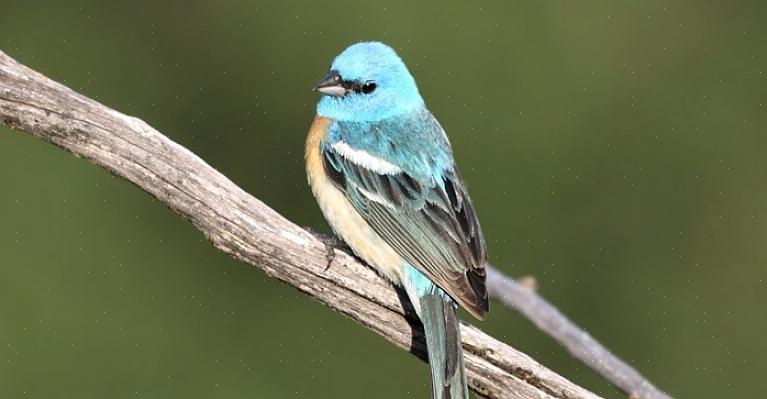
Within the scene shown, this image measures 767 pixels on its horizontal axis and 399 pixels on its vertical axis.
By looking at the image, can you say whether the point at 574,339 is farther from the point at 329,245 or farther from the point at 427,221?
the point at 329,245

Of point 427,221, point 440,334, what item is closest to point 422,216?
point 427,221

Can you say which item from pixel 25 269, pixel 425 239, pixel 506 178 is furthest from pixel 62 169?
pixel 425 239

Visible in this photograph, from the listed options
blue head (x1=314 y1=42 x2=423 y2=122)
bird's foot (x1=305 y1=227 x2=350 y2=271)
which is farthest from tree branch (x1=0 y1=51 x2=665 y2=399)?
blue head (x1=314 y1=42 x2=423 y2=122)

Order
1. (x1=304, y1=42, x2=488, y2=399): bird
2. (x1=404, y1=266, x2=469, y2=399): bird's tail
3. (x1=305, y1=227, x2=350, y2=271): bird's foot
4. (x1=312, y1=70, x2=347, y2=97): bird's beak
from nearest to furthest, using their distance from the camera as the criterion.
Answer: (x1=404, y1=266, x2=469, y2=399): bird's tail → (x1=304, y1=42, x2=488, y2=399): bird → (x1=305, y1=227, x2=350, y2=271): bird's foot → (x1=312, y1=70, x2=347, y2=97): bird's beak

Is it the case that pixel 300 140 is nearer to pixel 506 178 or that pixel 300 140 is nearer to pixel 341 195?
pixel 506 178

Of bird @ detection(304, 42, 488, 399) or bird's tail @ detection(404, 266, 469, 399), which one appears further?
bird @ detection(304, 42, 488, 399)

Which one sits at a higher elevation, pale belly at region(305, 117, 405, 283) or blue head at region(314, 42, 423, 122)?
blue head at region(314, 42, 423, 122)

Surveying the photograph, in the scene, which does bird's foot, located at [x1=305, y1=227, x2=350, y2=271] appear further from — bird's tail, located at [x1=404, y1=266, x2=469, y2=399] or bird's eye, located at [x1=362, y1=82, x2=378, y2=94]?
bird's eye, located at [x1=362, y1=82, x2=378, y2=94]

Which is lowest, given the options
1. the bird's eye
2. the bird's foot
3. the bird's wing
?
the bird's foot
